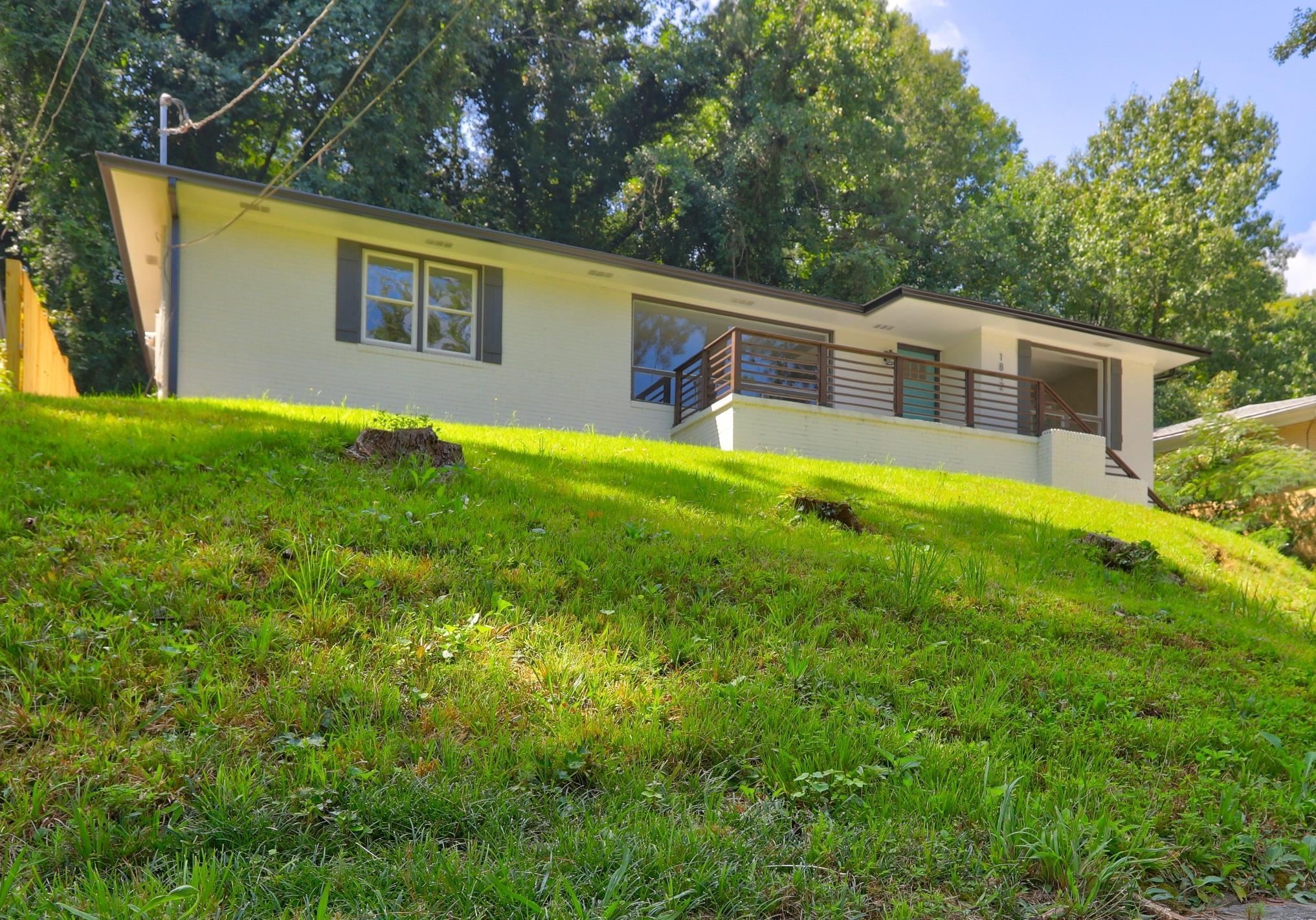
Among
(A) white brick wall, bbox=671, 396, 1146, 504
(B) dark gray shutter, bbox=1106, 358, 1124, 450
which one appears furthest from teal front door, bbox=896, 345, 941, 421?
(B) dark gray shutter, bbox=1106, 358, 1124, 450

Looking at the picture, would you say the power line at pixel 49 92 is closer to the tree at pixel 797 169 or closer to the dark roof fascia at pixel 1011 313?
the dark roof fascia at pixel 1011 313

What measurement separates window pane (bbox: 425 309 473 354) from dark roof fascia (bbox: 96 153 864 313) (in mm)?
1392

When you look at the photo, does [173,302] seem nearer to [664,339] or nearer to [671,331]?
[664,339]

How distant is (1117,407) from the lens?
17.9m

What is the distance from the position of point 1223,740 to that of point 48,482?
6.07m

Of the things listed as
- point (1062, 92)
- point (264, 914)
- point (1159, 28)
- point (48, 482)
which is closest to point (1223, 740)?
point (264, 914)

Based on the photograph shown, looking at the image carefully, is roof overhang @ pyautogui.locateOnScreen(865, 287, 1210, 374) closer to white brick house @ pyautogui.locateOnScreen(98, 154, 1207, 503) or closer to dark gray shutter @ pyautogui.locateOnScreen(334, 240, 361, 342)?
white brick house @ pyautogui.locateOnScreen(98, 154, 1207, 503)

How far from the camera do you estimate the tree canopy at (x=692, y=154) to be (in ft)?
65.2

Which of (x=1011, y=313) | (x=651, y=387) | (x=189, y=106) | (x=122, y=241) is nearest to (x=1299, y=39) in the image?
(x=1011, y=313)

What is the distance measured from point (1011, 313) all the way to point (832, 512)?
414 inches

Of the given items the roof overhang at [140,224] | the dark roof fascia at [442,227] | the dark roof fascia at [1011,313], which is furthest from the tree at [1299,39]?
the roof overhang at [140,224]

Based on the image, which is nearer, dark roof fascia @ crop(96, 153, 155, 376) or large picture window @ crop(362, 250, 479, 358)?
dark roof fascia @ crop(96, 153, 155, 376)

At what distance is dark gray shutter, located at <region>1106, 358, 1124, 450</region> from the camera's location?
58.2 feet

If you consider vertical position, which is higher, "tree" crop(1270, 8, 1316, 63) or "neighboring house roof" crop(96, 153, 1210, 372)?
"tree" crop(1270, 8, 1316, 63)
